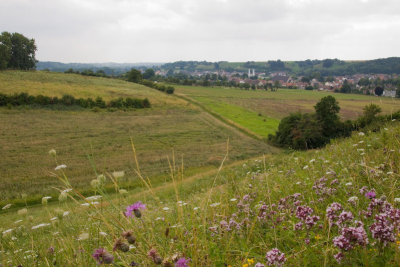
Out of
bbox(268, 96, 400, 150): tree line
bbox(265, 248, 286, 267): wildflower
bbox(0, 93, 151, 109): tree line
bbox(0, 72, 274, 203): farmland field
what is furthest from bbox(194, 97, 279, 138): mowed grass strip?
bbox(265, 248, 286, 267): wildflower

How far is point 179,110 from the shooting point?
69.8m

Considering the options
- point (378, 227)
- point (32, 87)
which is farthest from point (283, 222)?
point (32, 87)

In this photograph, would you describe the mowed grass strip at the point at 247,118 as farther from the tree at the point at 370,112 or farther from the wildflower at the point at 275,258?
the wildflower at the point at 275,258

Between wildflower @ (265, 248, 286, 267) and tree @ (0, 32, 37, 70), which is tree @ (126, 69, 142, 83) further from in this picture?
wildflower @ (265, 248, 286, 267)

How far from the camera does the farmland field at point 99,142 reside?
84.5ft

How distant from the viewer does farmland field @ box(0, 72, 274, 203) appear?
2577 cm

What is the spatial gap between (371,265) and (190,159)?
3254 centimetres

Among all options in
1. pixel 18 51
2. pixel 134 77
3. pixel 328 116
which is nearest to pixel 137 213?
pixel 328 116

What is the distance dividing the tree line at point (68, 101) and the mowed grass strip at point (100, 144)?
3612 mm

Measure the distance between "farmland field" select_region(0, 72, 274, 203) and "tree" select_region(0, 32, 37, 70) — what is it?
843 inches

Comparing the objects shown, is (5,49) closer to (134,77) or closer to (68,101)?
(68,101)

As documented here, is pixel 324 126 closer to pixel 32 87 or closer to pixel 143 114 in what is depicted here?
pixel 143 114

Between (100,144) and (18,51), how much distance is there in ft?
248

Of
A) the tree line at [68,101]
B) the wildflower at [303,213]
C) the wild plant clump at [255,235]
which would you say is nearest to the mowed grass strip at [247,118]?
the tree line at [68,101]
